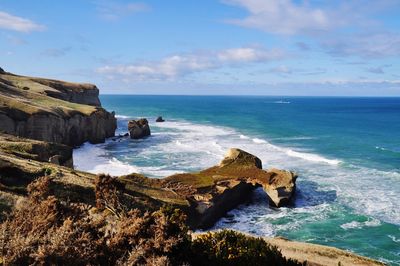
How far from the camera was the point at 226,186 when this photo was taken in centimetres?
4328

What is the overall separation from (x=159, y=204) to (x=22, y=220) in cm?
1814

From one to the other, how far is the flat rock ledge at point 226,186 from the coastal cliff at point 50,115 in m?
29.8

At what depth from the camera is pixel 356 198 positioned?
4725 cm

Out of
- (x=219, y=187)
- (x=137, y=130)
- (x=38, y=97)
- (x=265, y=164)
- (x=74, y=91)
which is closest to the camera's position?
(x=219, y=187)

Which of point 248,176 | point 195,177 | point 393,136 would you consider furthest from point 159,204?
point 393,136

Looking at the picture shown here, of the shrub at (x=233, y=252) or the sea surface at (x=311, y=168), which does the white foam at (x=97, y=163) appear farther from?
the shrub at (x=233, y=252)

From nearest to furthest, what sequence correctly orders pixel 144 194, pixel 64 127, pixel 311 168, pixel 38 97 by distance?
pixel 144 194 → pixel 311 168 → pixel 64 127 → pixel 38 97

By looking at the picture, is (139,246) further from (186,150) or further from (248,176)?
(186,150)

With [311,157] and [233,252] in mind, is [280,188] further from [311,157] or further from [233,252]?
[311,157]

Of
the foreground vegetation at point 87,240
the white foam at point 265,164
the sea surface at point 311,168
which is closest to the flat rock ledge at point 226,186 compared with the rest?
the sea surface at point 311,168

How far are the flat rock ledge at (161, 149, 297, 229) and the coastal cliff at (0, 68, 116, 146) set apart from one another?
2975cm

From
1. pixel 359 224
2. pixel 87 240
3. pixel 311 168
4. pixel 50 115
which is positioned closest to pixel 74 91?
pixel 50 115

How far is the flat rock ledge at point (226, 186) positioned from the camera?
38.3m

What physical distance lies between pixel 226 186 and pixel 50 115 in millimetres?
37616
